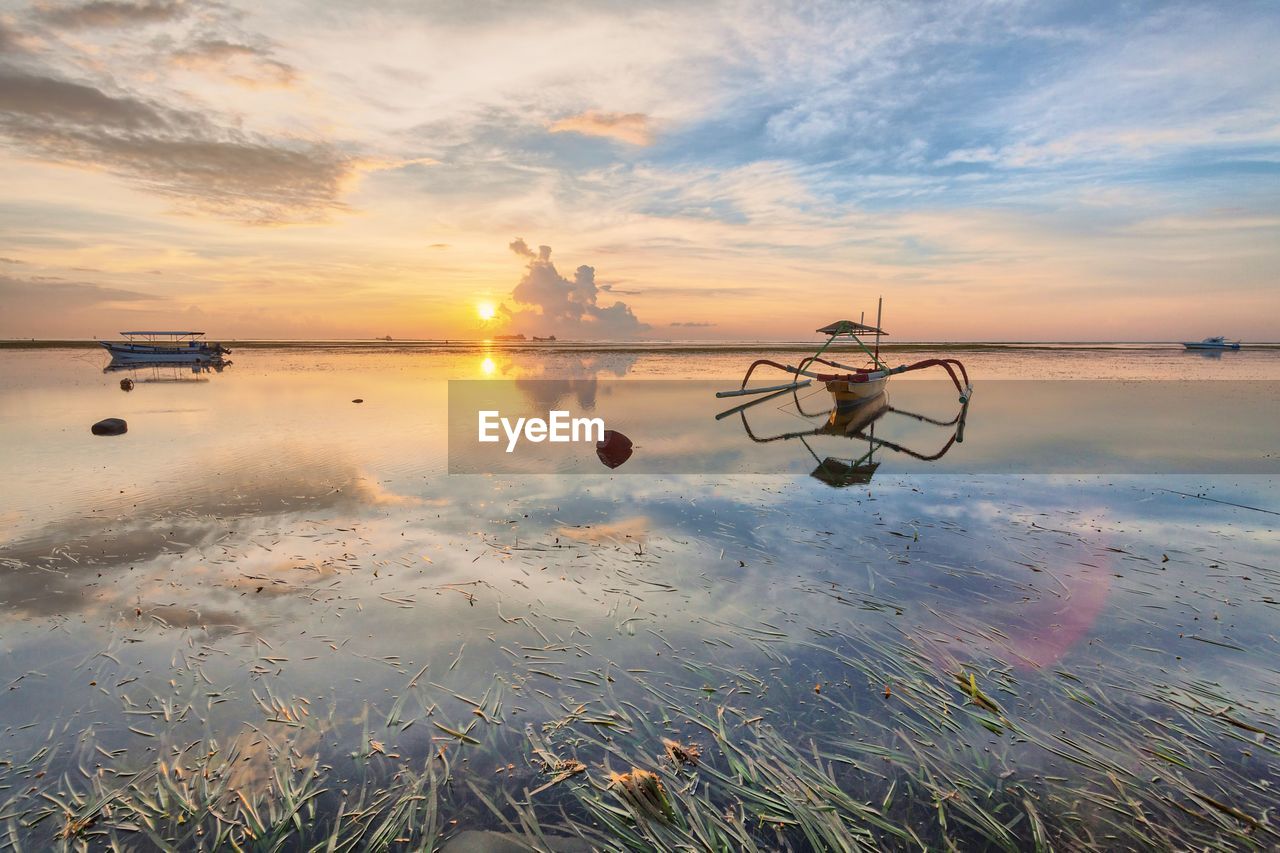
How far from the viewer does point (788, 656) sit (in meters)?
8.77

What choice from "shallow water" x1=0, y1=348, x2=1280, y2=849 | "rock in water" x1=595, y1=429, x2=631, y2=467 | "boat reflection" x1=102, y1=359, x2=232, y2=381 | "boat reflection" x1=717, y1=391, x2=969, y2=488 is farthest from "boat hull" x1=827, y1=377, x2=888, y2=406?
"boat reflection" x1=102, y1=359, x2=232, y2=381

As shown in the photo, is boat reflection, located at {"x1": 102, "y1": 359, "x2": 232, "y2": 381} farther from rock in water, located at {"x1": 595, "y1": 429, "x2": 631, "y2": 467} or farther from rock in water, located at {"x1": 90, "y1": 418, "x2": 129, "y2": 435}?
rock in water, located at {"x1": 595, "y1": 429, "x2": 631, "y2": 467}

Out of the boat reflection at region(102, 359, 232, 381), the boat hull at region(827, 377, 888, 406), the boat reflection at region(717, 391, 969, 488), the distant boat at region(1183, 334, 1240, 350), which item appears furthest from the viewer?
the distant boat at region(1183, 334, 1240, 350)

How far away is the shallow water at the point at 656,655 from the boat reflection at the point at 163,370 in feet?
150

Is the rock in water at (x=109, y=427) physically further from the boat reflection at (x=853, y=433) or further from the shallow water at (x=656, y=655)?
the boat reflection at (x=853, y=433)

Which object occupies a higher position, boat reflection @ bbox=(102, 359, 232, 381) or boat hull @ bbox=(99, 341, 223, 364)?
boat hull @ bbox=(99, 341, 223, 364)

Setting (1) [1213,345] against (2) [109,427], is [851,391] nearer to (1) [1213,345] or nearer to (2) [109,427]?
(2) [109,427]

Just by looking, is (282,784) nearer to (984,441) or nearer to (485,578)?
(485,578)

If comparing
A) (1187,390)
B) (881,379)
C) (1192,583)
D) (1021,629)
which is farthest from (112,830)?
(1187,390)

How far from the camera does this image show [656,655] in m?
8.87

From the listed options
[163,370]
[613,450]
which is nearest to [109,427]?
[613,450]

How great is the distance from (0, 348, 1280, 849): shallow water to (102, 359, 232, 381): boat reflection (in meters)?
45.7

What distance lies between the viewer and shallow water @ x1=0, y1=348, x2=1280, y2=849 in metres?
6.07

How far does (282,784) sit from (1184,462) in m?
29.7
